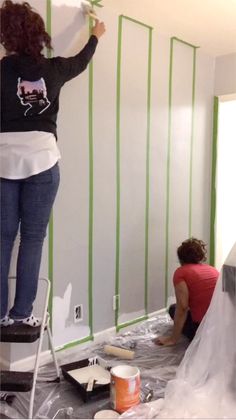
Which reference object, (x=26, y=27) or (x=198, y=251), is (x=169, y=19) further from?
(x=198, y=251)

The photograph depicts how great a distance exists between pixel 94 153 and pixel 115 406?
5.03 feet

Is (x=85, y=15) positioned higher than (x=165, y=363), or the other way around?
(x=85, y=15)

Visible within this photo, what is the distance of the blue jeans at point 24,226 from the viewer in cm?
182

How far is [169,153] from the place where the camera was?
3.25 meters

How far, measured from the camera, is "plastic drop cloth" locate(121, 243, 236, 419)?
1806mm

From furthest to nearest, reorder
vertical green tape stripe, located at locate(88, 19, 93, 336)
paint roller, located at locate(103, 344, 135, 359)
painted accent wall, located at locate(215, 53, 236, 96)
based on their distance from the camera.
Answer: painted accent wall, located at locate(215, 53, 236, 96), vertical green tape stripe, located at locate(88, 19, 93, 336), paint roller, located at locate(103, 344, 135, 359)

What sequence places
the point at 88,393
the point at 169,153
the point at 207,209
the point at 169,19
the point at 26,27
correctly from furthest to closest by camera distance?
1. the point at 207,209
2. the point at 169,153
3. the point at 169,19
4. the point at 88,393
5. the point at 26,27

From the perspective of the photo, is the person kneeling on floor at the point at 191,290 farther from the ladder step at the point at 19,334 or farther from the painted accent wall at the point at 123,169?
the ladder step at the point at 19,334

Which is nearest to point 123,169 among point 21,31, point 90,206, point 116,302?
point 90,206

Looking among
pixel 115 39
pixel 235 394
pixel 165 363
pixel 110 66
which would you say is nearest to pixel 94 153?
pixel 110 66

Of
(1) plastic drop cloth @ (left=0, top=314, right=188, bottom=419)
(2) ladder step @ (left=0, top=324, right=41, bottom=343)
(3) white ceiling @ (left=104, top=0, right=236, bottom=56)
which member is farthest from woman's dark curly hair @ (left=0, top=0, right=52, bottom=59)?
(1) plastic drop cloth @ (left=0, top=314, right=188, bottom=419)

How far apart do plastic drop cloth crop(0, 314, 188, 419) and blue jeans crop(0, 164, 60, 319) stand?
1.54 feet

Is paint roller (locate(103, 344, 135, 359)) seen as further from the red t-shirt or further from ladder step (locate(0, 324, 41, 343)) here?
ladder step (locate(0, 324, 41, 343))

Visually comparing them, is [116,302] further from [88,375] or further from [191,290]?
[88,375]
